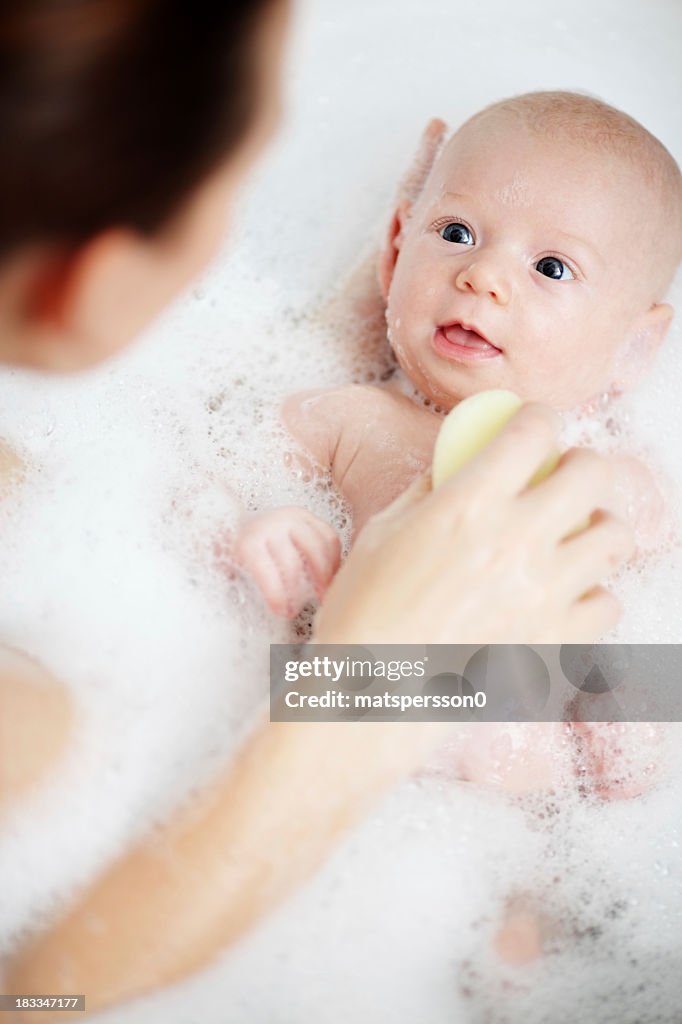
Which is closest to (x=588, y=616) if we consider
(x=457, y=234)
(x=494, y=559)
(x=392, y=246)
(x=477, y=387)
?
(x=494, y=559)

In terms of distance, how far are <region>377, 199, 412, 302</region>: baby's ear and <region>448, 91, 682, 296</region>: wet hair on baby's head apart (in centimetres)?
13

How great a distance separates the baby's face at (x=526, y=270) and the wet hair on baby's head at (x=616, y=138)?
0.04 feet

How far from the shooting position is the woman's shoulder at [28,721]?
2.37 feet

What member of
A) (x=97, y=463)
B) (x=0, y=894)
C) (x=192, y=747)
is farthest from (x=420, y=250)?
(x=0, y=894)

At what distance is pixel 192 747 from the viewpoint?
33.4 inches

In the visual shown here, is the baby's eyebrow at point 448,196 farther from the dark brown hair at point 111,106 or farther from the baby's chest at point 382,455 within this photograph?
the dark brown hair at point 111,106

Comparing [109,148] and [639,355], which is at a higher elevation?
[109,148]

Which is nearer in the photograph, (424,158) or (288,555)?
(288,555)

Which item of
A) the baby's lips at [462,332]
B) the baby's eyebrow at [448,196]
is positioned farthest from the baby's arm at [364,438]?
the baby's eyebrow at [448,196]

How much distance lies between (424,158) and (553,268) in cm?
33

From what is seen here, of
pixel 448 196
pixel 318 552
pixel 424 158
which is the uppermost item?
pixel 424 158

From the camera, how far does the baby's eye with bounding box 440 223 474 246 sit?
1021 mm

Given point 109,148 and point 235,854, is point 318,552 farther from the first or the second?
point 109,148

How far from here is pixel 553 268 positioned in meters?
0.99
